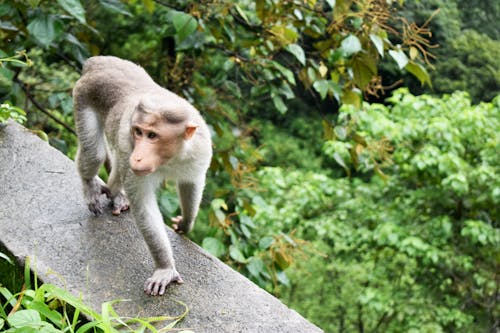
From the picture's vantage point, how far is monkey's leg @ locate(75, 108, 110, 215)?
13.1 feet

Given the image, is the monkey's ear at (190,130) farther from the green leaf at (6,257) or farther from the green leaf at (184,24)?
the green leaf at (184,24)

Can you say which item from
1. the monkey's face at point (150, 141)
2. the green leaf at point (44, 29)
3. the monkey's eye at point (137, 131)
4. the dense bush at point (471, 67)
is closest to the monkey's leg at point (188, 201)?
the monkey's face at point (150, 141)

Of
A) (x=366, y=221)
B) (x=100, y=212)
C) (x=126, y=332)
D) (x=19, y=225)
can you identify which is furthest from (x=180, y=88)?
(x=366, y=221)

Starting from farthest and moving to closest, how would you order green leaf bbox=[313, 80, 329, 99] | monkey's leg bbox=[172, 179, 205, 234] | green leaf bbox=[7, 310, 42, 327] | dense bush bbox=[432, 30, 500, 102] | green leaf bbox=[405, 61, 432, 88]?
1. dense bush bbox=[432, 30, 500, 102]
2. green leaf bbox=[313, 80, 329, 99]
3. green leaf bbox=[405, 61, 432, 88]
4. monkey's leg bbox=[172, 179, 205, 234]
5. green leaf bbox=[7, 310, 42, 327]

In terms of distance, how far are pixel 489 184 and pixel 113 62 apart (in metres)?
7.09

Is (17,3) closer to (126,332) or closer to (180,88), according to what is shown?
(180,88)

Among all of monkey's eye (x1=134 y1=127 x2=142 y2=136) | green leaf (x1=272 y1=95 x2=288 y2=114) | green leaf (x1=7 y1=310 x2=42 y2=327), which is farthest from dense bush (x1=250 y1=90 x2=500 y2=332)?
green leaf (x1=7 y1=310 x2=42 y2=327)

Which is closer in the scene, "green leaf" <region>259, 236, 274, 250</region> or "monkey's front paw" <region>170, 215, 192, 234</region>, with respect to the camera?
"monkey's front paw" <region>170, 215, 192, 234</region>

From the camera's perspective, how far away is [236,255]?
4.38m

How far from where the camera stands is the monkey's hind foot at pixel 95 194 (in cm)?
396

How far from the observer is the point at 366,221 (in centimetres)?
1154

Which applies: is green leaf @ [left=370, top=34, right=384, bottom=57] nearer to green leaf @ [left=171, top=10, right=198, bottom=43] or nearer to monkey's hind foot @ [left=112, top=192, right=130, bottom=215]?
green leaf @ [left=171, top=10, right=198, bottom=43]

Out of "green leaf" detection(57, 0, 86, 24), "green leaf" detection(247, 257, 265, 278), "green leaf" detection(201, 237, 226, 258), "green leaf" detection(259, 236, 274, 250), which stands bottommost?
"green leaf" detection(259, 236, 274, 250)

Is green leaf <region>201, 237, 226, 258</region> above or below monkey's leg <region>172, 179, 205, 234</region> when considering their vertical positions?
below
